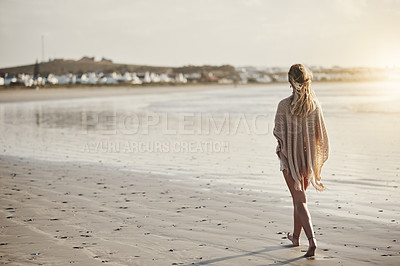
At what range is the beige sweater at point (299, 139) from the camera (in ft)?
15.2

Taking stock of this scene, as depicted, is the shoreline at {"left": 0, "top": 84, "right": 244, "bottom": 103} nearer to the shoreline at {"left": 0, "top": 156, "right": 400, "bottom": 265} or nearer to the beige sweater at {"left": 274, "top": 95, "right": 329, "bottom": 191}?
the shoreline at {"left": 0, "top": 156, "right": 400, "bottom": 265}

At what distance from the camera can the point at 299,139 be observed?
4.65 meters

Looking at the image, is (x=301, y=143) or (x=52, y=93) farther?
(x=52, y=93)

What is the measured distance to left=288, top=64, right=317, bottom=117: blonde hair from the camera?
451 cm

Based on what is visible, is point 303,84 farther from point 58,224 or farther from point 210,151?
point 210,151

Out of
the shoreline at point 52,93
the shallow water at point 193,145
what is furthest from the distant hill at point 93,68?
Answer: the shallow water at point 193,145

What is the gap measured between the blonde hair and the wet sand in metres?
1.36

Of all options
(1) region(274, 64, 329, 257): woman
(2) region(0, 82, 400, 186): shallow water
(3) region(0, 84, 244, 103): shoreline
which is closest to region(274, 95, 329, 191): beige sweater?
(1) region(274, 64, 329, 257): woman

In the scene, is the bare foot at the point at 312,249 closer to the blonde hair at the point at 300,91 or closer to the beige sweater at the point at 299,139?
the beige sweater at the point at 299,139

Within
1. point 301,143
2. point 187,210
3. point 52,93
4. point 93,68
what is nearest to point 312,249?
point 301,143

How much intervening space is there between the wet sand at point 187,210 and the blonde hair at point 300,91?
136 cm

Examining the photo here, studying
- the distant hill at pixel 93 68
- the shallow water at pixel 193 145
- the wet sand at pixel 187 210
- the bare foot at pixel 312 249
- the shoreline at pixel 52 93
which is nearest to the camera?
the bare foot at pixel 312 249

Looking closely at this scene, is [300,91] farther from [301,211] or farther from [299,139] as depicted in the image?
[301,211]

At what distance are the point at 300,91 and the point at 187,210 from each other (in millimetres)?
2372
